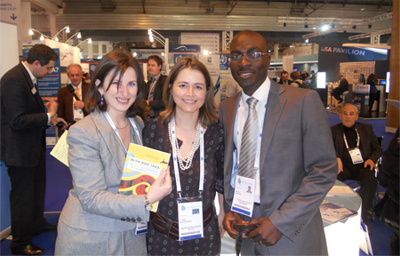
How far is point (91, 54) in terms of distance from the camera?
25.2 metres

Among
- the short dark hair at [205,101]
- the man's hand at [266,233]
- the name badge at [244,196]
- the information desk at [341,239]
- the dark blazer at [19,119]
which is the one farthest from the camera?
the dark blazer at [19,119]

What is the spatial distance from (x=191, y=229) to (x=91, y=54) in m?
26.2

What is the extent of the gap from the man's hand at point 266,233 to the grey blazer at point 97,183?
0.48 metres

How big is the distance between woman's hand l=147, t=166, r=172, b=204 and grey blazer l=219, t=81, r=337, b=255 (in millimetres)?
419

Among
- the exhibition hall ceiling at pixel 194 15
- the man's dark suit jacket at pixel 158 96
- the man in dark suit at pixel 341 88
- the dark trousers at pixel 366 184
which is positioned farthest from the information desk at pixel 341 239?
the exhibition hall ceiling at pixel 194 15

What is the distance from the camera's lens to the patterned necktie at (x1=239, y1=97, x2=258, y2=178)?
138 cm

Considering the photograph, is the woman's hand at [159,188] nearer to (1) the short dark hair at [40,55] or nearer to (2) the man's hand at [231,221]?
(2) the man's hand at [231,221]

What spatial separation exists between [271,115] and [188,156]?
49 centimetres

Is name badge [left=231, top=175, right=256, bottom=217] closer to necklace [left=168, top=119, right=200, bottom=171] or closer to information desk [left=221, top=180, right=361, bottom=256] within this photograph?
necklace [left=168, top=119, right=200, bottom=171]

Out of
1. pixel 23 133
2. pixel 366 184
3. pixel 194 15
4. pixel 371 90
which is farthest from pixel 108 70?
pixel 194 15

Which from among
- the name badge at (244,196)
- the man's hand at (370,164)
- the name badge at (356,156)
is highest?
the name badge at (244,196)

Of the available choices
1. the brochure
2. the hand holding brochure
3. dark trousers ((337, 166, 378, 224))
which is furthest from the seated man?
the hand holding brochure

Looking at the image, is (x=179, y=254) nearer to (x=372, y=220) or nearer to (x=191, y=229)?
(x=191, y=229)

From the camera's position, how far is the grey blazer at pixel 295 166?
4.12ft
